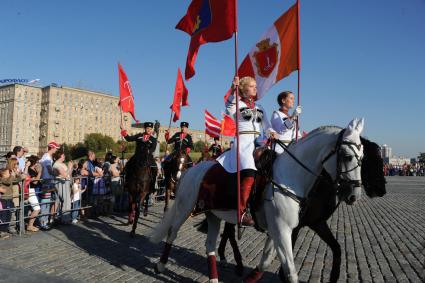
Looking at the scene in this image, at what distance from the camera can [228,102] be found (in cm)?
560

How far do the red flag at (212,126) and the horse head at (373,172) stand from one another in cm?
1121

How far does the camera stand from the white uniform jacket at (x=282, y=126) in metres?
5.87

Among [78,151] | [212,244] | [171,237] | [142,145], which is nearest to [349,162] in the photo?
[212,244]

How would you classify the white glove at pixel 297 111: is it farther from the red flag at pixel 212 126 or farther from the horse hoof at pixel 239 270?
the red flag at pixel 212 126

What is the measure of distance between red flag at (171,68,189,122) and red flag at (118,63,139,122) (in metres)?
1.43

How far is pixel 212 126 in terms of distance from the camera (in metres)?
16.3

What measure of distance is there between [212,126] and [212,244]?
10.6 metres

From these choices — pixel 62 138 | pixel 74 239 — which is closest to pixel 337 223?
pixel 74 239

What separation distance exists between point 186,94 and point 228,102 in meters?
7.97

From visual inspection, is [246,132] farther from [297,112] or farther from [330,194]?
[330,194]

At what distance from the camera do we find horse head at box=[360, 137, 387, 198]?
4746 millimetres

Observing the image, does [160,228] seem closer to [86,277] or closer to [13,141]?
[86,277]

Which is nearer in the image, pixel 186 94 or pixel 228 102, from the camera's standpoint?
pixel 228 102

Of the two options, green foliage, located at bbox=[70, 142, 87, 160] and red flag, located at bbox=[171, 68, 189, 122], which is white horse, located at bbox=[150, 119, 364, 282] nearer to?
red flag, located at bbox=[171, 68, 189, 122]
